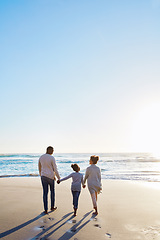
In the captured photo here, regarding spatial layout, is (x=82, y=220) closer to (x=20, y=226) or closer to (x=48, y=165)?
(x=20, y=226)

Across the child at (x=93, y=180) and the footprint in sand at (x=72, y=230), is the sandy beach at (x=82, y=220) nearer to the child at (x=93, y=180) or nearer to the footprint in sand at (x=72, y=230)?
the footprint in sand at (x=72, y=230)

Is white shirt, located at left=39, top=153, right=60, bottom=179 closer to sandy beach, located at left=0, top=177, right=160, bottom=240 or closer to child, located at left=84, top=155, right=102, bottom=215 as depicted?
child, located at left=84, top=155, right=102, bottom=215

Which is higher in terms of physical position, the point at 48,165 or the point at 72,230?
the point at 48,165

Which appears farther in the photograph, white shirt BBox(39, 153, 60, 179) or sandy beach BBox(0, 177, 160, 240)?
white shirt BBox(39, 153, 60, 179)

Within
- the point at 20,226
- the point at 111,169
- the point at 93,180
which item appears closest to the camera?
the point at 20,226

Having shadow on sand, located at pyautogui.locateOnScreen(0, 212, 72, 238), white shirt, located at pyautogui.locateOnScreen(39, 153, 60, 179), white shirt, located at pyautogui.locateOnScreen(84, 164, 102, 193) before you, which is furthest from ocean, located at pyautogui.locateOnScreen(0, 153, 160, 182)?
shadow on sand, located at pyautogui.locateOnScreen(0, 212, 72, 238)

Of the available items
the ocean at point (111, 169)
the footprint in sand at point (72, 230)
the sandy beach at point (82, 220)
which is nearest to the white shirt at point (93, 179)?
the sandy beach at point (82, 220)

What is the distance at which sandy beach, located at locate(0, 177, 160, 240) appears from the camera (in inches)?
148

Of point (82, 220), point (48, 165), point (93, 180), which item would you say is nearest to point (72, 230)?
point (82, 220)

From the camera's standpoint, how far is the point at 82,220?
181 inches

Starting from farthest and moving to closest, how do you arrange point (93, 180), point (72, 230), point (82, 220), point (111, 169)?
1. point (111, 169)
2. point (93, 180)
3. point (82, 220)
4. point (72, 230)

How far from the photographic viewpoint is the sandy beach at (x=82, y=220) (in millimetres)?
3760

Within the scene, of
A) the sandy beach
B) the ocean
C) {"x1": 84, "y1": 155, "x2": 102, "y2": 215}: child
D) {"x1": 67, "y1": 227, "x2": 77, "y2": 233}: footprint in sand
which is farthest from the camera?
the ocean

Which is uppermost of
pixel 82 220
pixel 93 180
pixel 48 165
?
pixel 48 165
